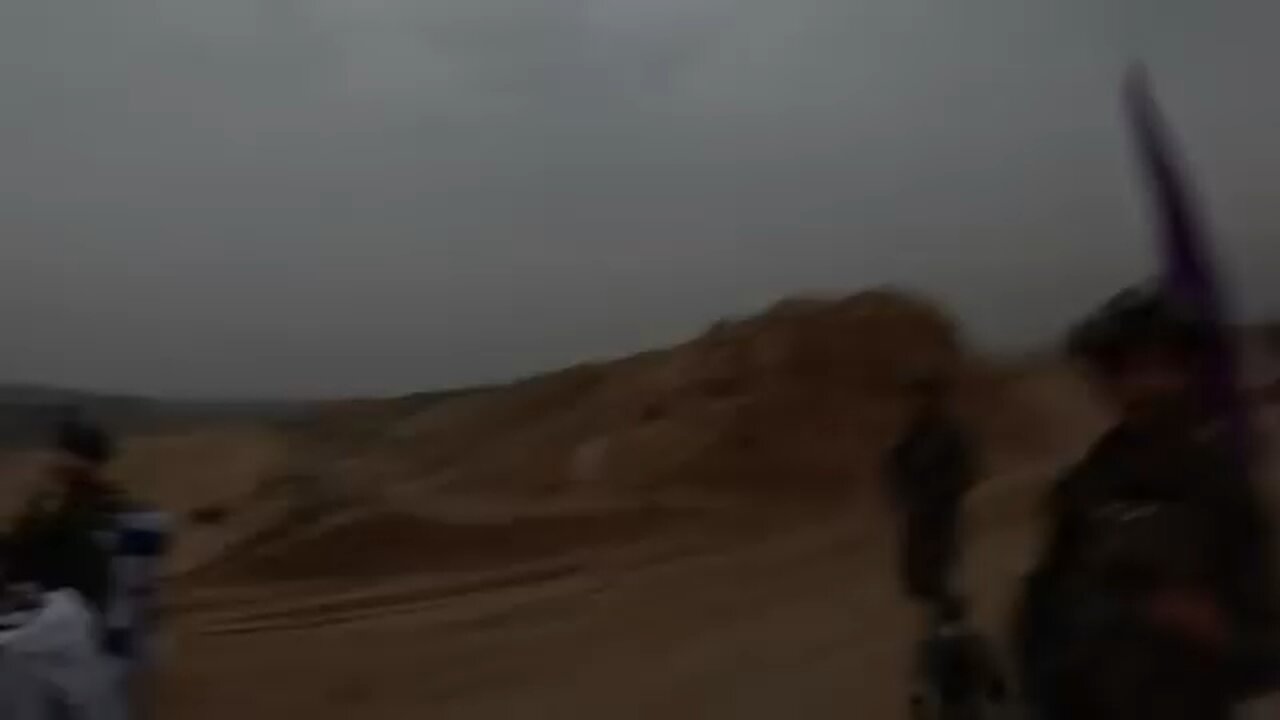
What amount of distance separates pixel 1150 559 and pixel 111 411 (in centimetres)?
70

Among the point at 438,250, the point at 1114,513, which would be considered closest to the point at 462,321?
the point at 438,250

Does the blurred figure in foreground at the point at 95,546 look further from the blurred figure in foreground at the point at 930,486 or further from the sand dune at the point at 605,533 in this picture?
the blurred figure in foreground at the point at 930,486

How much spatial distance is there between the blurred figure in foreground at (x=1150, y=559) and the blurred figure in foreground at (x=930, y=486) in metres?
0.06

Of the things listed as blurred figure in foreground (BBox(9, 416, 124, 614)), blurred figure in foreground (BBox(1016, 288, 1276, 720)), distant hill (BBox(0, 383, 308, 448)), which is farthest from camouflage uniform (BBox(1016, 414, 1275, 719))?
blurred figure in foreground (BBox(9, 416, 124, 614))

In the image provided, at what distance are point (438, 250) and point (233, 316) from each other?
0.15 m

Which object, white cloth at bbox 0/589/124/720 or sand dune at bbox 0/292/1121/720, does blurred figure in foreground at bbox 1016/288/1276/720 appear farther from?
white cloth at bbox 0/589/124/720

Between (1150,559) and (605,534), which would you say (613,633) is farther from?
(1150,559)

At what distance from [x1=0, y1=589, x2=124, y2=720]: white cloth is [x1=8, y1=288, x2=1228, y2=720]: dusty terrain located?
0.04 m

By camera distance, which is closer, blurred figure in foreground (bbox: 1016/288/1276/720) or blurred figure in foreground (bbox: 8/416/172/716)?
blurred figure in foreground (bbox: 1016/288/1276/720)

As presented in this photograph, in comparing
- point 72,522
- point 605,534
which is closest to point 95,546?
point 72,522

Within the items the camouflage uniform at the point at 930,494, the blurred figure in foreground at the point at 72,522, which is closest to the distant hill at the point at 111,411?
the blurred figure in foreground at the point at 72,522

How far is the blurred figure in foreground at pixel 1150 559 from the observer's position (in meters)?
1.43

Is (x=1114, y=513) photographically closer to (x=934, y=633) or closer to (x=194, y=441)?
(x=934, y=633)

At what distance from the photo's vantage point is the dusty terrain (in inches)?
59.3
